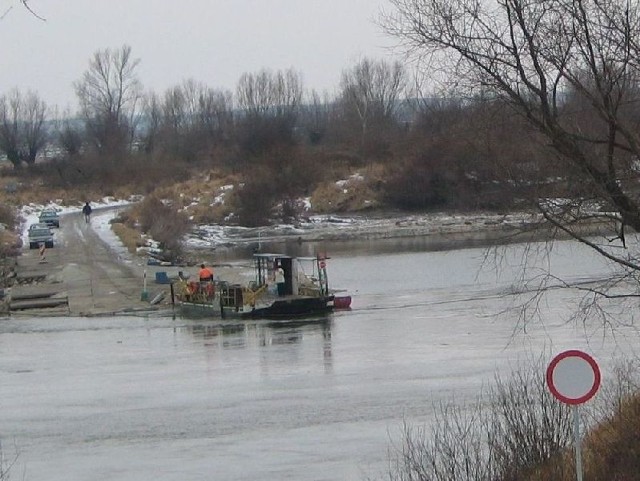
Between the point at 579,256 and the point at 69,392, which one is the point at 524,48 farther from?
the point at 579,256

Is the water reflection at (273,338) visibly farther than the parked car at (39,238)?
No

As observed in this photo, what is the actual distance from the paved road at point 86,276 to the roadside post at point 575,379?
34.3 meters

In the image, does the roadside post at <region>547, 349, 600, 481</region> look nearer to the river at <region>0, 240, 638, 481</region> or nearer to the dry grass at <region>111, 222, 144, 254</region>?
the river at <region>0, 240, 638, 481</region>

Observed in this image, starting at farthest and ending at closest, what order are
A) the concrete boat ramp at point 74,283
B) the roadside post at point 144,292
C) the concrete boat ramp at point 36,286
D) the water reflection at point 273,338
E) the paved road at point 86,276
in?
the roadside post at point 144,292, the concrete boat ramp at point 36,286, the paved road at point 86,276, the concrete boat ramp at point 74,283, the water reflection at point 273,338

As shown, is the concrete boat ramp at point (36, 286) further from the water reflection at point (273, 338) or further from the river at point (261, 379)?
the water reflection at point (273, 338)

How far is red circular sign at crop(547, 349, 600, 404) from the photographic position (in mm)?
10438

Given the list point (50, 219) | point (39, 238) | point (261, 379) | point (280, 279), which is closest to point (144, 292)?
point (280, 279)

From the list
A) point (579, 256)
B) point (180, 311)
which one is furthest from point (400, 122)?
point (180, 311)

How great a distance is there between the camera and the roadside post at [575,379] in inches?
411

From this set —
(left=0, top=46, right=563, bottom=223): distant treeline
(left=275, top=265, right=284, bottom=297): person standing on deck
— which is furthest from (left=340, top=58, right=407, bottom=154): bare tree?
(left=275, top=265, right=284, bottom=297): person standing on deck

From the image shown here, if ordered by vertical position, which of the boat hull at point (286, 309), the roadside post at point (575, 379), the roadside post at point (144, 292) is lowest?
the boat hull at point (286, 309)

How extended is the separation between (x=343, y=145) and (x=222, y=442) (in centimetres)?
8663

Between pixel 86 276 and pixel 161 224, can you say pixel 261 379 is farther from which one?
pixel 161 224

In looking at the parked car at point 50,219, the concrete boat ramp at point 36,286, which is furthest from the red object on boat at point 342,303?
the parked car at point 50,219
